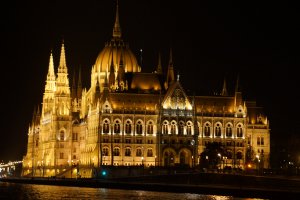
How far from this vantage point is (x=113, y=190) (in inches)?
5714

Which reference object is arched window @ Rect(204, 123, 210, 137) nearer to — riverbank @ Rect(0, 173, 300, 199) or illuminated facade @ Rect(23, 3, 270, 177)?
illuminated facade @ Rect(23, 3, 270, 177)

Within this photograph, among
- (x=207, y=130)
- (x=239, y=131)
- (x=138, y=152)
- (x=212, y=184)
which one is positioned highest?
(x=207, y=130)

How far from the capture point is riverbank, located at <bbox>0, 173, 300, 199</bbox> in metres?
122

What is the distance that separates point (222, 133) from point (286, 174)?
38.1 meters

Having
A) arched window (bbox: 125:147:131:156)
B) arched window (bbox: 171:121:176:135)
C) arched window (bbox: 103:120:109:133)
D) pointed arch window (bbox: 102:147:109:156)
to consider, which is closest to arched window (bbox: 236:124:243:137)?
arched window (bbox: 171:121:176:135)

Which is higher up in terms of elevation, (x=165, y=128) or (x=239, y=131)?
(x=165, y=128)

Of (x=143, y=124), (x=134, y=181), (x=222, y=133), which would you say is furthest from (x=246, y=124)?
(x=134, y=181)

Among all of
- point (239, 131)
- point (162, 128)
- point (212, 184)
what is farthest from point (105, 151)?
point (212, 184)

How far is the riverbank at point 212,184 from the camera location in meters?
122

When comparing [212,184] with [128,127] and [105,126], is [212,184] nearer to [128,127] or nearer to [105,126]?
[128,127]

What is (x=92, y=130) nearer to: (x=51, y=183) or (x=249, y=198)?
(x=51, y=183)

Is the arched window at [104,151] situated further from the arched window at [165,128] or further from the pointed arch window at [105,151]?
the arched window at [165,128]

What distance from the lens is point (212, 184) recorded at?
492 feet

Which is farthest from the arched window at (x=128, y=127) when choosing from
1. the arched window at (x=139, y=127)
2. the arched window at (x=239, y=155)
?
the arched window at (x=239, y=155)
